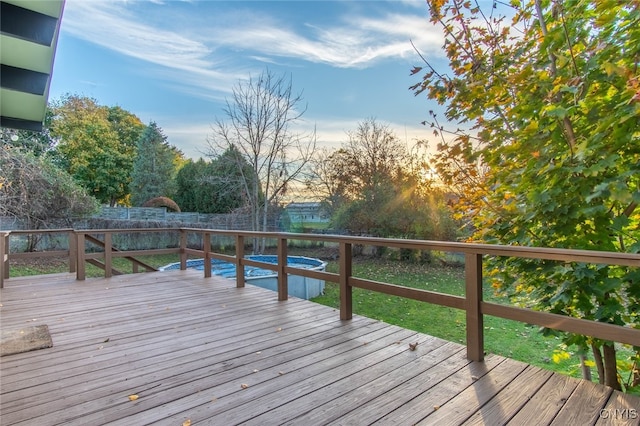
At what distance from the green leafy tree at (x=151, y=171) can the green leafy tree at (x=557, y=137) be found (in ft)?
68.7

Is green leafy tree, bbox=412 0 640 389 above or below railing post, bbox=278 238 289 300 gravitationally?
above

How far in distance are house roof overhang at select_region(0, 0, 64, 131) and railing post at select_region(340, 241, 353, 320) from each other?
2.91 meters

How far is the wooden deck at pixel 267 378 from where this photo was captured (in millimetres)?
1811

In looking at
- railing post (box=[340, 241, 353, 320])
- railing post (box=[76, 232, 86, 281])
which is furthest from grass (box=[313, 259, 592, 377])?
railing post (box=[76, 232, 86, 281])

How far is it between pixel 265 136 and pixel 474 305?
11023mm

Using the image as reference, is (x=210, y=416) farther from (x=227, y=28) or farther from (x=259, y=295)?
(x=227, y=28)

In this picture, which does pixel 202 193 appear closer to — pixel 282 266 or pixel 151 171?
pixel 151 171

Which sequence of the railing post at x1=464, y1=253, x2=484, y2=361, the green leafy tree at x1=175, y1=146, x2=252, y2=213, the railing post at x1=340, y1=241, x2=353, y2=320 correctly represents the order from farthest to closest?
the green leafy tree at x1=175, y1=146, x2=252, y2=213 < the railing post at x1=340, y1=241, x2=353, y2=320 < the railing post at x1=464, y1=253, x2=484, y2=361

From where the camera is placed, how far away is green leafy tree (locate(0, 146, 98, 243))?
922 cm

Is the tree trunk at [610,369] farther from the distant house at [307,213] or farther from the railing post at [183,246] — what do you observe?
the distant house at [307,213]

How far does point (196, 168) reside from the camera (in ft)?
68.0

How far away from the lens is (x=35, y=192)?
1009 cm

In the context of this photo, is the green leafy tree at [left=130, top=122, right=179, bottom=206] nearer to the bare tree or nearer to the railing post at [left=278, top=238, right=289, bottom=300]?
the bare tree

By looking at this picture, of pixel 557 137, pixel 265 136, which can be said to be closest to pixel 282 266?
pixel 557 137
